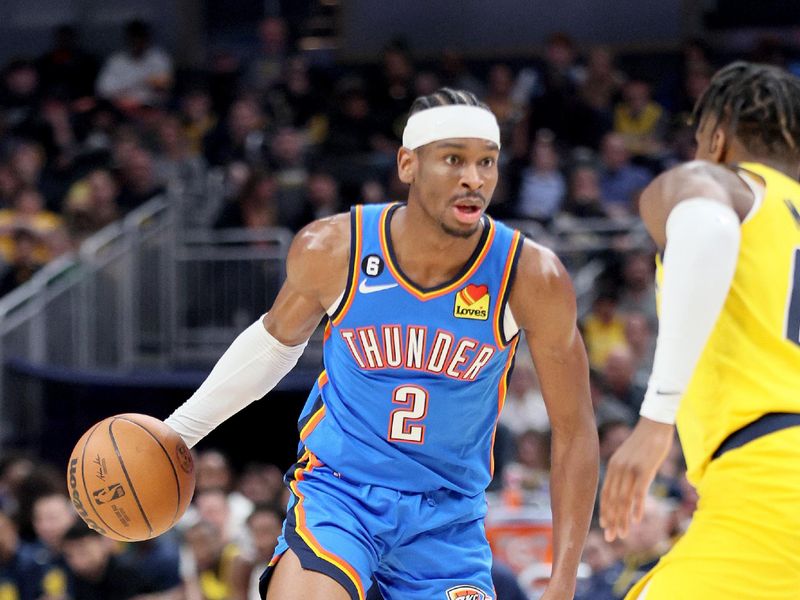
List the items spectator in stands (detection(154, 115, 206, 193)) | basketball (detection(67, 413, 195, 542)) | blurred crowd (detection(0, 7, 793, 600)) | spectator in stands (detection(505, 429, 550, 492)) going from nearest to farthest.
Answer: basketball (detection(67, 413, 195, 542)) < blurred crowd (detection(0, 7, 793, 600)) < spectator in stands (detection(505, 429, 550, 492)) < spectator in stands (detection(154, 115, 206, 193))

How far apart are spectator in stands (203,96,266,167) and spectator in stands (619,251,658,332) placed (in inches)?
151

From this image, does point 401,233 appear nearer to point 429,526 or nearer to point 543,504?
point 429,526

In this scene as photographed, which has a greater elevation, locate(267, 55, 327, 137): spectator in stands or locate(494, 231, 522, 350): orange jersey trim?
locate(494, 231, 522, 350): orange jersey trim

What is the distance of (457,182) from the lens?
4.13m

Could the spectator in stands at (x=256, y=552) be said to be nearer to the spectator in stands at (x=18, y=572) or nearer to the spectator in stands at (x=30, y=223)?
the spectator in stands at (x=18, y=572)

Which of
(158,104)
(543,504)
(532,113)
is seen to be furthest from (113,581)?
(158,104)

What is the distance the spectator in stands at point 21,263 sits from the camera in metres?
11.1

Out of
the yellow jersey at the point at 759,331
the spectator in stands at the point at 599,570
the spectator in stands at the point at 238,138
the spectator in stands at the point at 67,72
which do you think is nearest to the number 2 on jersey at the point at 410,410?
the yellow jersey at the point at 759,331

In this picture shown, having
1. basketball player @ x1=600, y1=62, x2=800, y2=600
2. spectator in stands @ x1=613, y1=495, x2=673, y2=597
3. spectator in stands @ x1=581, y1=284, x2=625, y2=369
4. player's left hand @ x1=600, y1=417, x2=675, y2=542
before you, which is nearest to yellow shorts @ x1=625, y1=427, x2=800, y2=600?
basketball player @ x1=600, y1=62, x2=800, y2=600

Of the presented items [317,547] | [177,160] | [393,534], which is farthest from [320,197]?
[317,547]

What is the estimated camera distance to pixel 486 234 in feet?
14.0

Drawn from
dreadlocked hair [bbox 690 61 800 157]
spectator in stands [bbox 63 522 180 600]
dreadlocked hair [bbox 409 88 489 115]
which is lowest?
spectator in stands [bbox 63 522 180 600]

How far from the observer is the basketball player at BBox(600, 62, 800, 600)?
3.10 m

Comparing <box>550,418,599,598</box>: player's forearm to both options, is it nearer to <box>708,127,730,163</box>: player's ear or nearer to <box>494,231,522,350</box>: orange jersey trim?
<box>494,231,522,350</box>: orange jersey trim
